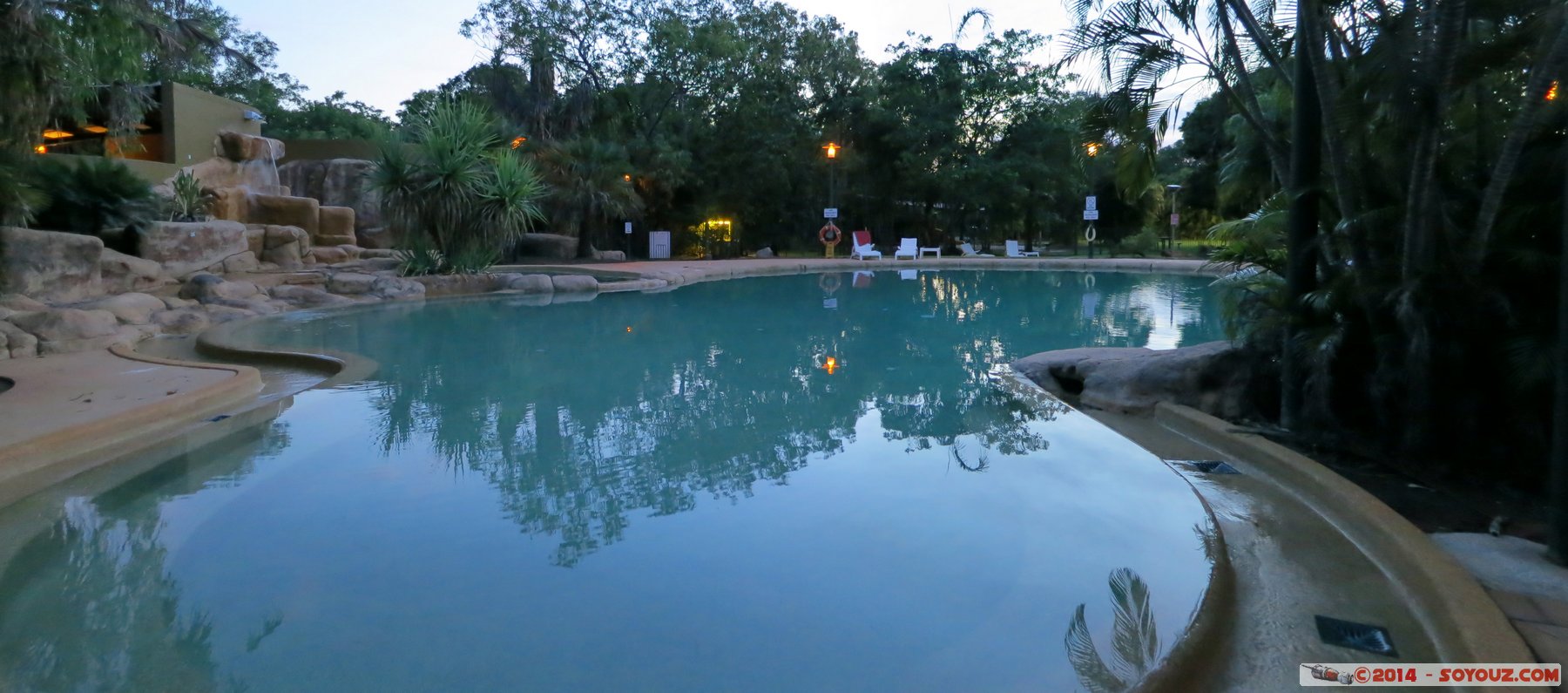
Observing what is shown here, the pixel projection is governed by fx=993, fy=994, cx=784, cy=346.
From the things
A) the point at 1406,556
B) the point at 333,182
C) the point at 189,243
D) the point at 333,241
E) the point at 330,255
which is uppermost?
the point at 333,182

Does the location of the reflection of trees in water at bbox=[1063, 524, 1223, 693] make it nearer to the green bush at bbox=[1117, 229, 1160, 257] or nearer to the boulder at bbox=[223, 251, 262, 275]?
the boulder at bbox=[223, 251, 262, 275]

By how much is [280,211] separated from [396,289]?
5.86 meters

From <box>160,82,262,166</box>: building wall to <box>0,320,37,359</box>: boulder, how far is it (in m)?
15.2

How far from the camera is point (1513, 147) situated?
14.2ft

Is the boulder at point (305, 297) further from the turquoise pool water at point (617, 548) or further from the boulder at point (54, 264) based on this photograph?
the turquoise pool water at point (617, 548)

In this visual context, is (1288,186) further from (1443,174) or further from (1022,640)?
(1022,640)

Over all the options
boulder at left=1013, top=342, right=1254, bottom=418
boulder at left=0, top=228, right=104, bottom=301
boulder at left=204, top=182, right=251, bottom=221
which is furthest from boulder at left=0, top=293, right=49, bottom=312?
boulder at left=1013, top=342, right=1254, bottom=418

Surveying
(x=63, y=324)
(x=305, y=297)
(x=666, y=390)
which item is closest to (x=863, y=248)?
(x=305, y=297)

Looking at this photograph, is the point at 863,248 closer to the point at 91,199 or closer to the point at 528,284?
the point at 528,284

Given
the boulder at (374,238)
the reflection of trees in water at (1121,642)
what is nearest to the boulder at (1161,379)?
the reflection of trees in water at (1121,642)

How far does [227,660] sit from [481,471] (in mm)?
2301

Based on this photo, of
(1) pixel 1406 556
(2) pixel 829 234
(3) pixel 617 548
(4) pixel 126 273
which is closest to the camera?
(1) pixel 1406 556

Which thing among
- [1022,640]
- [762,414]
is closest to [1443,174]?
[1022,640]

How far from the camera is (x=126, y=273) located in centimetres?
1295
